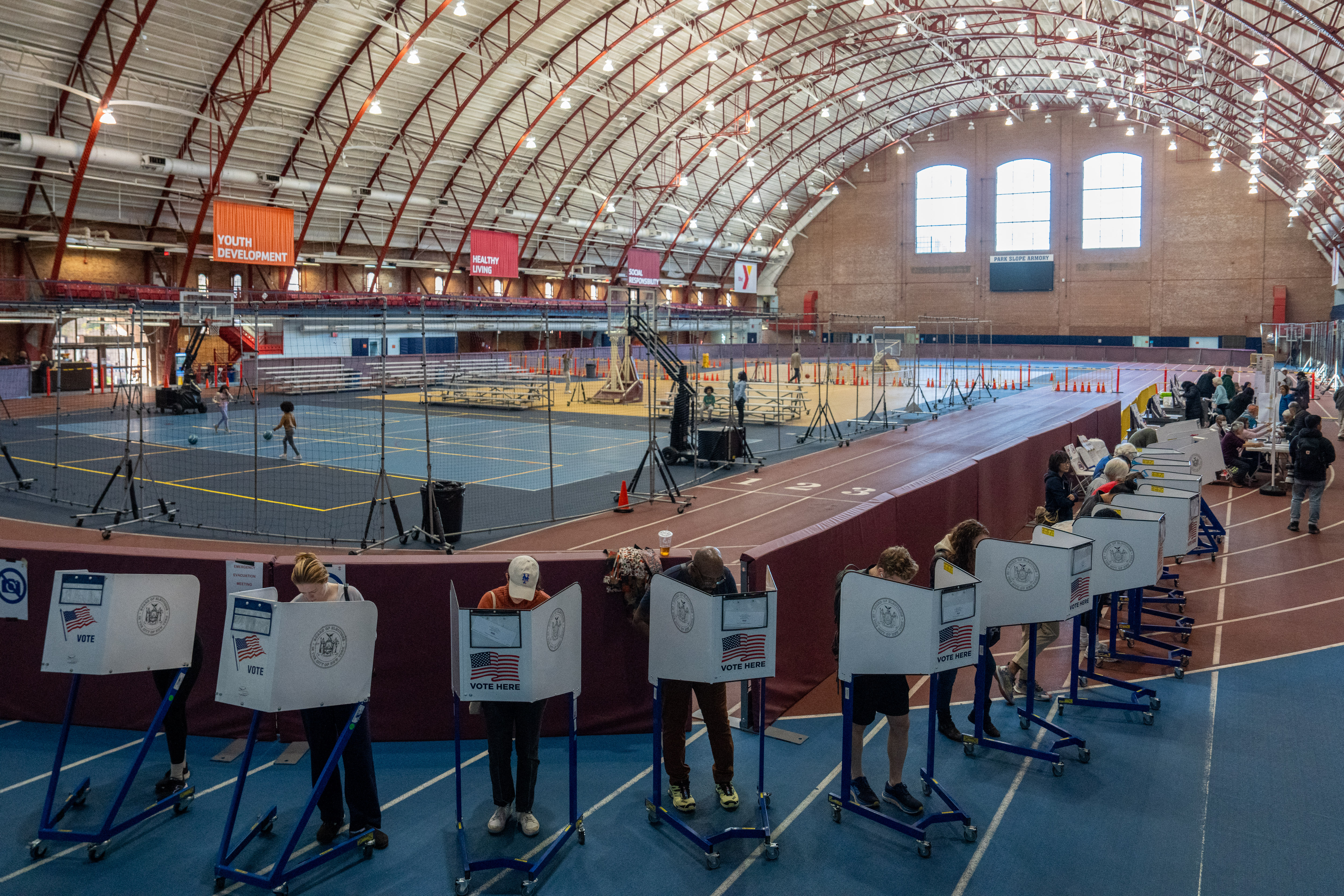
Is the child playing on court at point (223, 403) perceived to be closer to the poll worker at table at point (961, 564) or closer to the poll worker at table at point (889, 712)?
the poll worker at table at point (961, 564)

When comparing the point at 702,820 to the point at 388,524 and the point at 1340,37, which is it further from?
the point at 1340,37

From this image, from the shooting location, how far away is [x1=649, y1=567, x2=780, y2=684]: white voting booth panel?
609 centimetres

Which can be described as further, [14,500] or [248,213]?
[248,213]

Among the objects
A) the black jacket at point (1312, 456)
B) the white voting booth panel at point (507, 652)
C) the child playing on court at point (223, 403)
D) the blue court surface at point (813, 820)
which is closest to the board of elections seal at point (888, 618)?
the blue court surface at point (813, 820)

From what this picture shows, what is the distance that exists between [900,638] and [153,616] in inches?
204

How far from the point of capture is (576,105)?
164 ft

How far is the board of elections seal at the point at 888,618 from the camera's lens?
6.19m

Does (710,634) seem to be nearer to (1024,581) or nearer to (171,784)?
(1024,581)

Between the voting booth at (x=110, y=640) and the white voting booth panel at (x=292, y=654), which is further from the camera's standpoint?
the voting booth at (x=110, y=640)

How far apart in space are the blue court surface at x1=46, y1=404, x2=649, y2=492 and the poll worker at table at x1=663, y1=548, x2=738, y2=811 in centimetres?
1240

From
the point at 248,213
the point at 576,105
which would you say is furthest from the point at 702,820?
the point at 576,105

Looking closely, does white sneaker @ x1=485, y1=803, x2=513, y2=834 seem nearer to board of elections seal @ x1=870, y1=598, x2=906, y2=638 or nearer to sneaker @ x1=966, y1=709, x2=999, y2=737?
board of elections seal @ x1=870, y1=598, x2=906, y2=638

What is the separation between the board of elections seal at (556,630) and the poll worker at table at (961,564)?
3008mm

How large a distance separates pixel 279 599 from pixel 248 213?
A: 3695 centimetres
